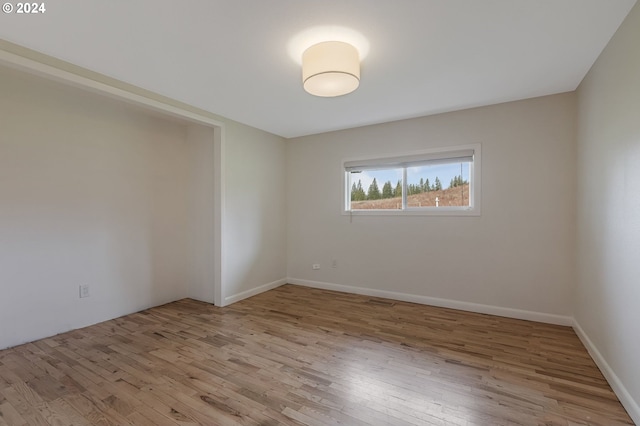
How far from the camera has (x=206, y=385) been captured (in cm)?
194

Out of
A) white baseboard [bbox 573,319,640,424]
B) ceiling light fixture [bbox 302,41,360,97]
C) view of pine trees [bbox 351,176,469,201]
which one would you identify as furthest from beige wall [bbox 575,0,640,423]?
ceiling light fixture [bbox 302,41,360,97]

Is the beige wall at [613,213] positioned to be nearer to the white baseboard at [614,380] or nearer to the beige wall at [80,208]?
the white baseboard at [614,380]

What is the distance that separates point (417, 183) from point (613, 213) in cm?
199

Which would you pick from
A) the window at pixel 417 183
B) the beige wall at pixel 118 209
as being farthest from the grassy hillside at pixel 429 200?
the beige wall at pixel 118 209

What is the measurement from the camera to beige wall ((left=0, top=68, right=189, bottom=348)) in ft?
8.21

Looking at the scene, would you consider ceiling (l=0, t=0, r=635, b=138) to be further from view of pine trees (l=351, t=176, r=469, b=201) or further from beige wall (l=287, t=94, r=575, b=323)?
view of pine trees (l=351, t=176, r=469, b=201)

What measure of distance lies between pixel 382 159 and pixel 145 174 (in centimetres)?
302

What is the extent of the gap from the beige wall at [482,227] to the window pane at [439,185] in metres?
0.22

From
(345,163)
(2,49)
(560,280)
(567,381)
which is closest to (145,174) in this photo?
(2,49)

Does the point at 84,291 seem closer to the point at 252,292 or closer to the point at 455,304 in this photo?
the point at 252,292

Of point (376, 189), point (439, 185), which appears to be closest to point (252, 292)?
point (376, 189)

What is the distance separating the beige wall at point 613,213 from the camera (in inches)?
65.1

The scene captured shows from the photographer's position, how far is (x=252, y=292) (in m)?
4.02

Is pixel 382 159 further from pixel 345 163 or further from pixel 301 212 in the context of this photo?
pixel 301 212
